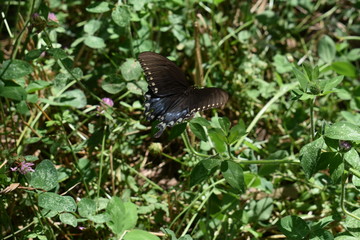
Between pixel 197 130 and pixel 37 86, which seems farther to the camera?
pixel 37 86

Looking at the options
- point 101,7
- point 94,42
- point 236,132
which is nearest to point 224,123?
point 236,132

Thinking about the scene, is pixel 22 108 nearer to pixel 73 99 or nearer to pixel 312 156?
pixel 73 99

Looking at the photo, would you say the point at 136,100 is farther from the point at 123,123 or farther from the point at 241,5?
the point at 241,5

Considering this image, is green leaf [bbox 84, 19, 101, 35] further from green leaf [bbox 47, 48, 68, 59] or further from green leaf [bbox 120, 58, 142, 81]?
green leaf [bbox 47, 48, 68, 59]

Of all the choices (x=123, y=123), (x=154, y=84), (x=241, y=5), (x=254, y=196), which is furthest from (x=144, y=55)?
(x=241, y=5)

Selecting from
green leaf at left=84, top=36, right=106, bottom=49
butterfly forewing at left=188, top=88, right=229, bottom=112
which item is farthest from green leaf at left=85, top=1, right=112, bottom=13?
butterfly forewing at left=188, top=88, right=229, bottom=112
